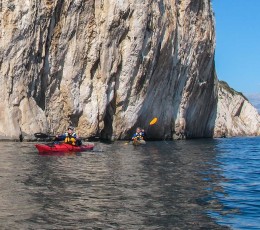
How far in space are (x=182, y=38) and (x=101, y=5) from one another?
14.4 metres

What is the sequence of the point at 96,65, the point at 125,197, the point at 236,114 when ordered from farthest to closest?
the point at 236,114 < the point at 96,65 < the point at 125,197

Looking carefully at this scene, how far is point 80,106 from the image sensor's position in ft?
133

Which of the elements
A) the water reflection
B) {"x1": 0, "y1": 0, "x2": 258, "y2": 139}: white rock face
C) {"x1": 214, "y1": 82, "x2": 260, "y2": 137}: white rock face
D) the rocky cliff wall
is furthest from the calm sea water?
{"x1": 214, "y1": 82, "x2": 260, "y2": 137}: white rock face

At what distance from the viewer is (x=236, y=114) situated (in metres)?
97.1

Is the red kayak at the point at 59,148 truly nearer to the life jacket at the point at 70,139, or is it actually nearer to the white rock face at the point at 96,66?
the life jacket at the point at 70,139

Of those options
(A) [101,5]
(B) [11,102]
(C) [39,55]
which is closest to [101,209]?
(B) [11,102]

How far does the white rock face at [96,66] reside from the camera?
115ft

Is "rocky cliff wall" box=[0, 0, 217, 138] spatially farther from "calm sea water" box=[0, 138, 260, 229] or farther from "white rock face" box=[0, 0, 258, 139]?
"calm sea water" box=[0, 138, 260, 229]

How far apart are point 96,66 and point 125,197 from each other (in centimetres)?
3026

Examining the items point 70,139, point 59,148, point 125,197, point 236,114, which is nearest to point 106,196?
point 125,197

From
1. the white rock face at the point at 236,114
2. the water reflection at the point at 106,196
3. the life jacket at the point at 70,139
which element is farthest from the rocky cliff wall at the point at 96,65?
the white rock face at the point at 236,114

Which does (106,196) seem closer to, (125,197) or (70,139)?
(125,197)

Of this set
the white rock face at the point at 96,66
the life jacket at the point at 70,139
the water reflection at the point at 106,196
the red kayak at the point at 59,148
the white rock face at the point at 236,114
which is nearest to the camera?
the water reflection at the point at 106,196

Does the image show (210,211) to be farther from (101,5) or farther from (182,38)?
(182,38)
